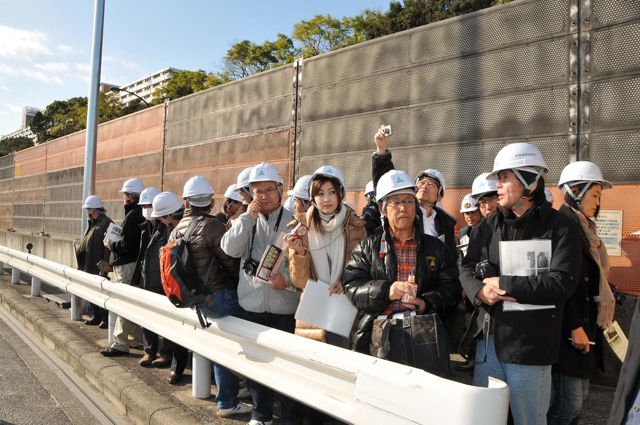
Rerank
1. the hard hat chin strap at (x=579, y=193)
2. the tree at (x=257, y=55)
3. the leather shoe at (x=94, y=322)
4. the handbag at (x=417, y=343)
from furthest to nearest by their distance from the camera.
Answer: the tree at (x=257, y=55)
the leather shoe at (x=94, y=322)
the hard hat chin strap at (x=579, y=193)
the handbag at (x=417, y=343)

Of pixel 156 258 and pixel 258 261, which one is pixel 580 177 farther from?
pixel 156 258

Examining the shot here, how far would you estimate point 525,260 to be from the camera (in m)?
2.49

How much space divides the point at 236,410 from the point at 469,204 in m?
3.17

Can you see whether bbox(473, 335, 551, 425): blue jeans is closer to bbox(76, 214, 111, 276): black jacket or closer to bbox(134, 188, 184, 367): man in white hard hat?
bbox(134, 188, 184, 367): man in white hard hat

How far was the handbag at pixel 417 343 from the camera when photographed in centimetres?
249

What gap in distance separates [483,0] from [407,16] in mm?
6163

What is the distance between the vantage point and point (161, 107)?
11180 mm

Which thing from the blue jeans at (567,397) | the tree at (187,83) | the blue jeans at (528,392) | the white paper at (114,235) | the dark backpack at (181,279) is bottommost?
the blue jeans at (567,397)

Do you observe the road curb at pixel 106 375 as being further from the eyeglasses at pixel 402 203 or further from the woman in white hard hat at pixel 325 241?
the eyeglasses at pixel 402 203

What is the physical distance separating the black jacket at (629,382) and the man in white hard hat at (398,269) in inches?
38.8

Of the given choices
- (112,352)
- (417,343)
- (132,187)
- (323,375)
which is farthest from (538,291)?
(132,187)

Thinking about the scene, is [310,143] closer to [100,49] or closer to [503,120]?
[503,120]

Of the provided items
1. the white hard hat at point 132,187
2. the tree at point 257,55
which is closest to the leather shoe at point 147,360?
the white hard hat at point 132,187

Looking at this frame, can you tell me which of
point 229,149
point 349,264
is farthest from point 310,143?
point 349,264
